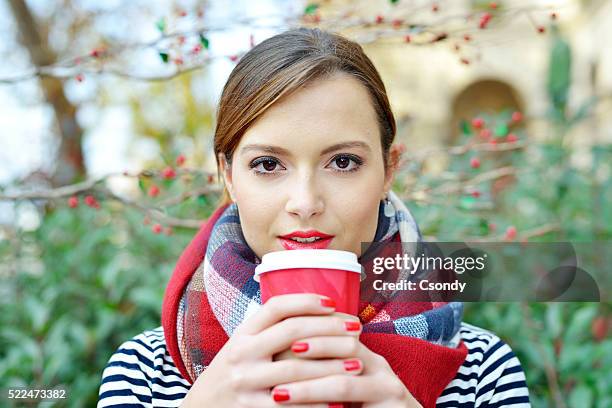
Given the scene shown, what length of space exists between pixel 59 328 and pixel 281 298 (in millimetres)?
1512

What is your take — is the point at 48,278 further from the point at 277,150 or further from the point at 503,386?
the point at 503,386

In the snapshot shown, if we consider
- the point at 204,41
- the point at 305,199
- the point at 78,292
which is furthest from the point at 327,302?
the point at 78,292

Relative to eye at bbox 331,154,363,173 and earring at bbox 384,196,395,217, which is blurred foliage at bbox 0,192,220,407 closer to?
earring at bbox 384,196,395,217

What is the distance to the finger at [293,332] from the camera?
93 centimetres

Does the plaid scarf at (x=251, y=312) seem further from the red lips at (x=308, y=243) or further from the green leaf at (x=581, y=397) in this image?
the green leaf at (x=581, y=397)

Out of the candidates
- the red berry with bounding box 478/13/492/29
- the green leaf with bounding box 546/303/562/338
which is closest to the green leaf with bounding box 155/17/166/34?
the red berry with bounding box 478/13/492/29

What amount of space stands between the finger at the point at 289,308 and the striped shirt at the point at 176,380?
492mm

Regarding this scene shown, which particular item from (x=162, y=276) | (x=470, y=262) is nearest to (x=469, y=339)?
(x=470, y=262)

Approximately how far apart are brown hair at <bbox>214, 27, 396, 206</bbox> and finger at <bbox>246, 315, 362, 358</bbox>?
478mm

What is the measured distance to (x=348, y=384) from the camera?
939 mm

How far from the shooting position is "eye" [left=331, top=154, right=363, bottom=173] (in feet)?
4.02

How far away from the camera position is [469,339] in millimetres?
1486

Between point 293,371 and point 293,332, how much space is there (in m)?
0.06

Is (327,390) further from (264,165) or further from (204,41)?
(204,41)
